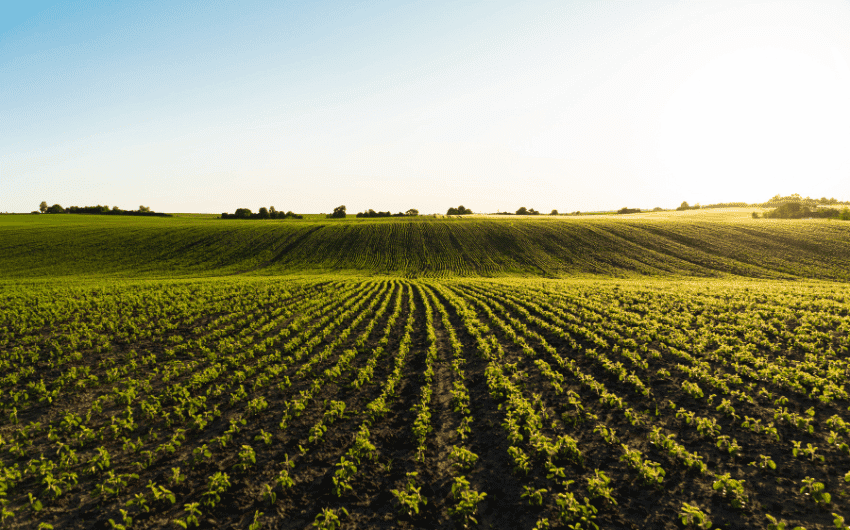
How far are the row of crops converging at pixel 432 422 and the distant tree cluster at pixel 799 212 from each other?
3782 inches

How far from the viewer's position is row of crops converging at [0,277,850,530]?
7.41 meters

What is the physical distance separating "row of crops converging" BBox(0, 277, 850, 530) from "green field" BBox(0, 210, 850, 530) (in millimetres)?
75

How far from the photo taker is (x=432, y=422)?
10.8 m

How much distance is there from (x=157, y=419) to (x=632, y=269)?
56134mm

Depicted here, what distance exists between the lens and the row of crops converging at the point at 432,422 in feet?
24.3

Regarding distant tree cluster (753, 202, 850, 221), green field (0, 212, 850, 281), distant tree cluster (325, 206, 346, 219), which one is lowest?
green field (0, 212, 850, 281)

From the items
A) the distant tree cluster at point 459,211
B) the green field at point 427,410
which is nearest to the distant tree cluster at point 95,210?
the distant tree cluster at point 459,211

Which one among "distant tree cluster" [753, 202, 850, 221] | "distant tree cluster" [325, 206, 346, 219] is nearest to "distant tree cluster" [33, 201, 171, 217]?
"distant tree cluster" [325, 206, 346, 219]

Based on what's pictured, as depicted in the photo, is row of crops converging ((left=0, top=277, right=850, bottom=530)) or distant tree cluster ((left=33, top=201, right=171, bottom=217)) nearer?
row of crops converging ((left=0, top=277, right=850, bottom=530))

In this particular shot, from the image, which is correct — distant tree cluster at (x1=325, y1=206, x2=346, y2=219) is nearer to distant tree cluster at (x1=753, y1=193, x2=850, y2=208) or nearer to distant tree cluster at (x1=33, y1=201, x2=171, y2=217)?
distant tree cluster at (x1=33, y1=201, x2=171, y2=217)

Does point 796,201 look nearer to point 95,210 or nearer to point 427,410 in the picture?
point 427,410

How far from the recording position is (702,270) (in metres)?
50.2

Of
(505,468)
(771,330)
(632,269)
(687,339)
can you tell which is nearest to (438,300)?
(687,339)

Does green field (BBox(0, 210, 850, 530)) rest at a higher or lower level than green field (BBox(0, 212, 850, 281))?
lower
